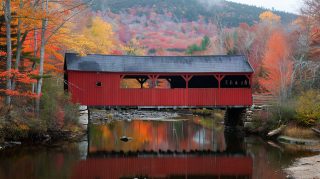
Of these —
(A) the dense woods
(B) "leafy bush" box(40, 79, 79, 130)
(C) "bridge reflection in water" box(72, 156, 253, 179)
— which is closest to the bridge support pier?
(A) the dense woods

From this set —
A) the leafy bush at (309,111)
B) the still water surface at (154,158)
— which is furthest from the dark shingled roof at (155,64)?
the leafy bush at (309,111)

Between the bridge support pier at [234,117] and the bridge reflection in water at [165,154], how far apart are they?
1.29 metres

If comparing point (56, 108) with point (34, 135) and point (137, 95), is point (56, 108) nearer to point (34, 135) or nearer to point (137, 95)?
point (34, 135)

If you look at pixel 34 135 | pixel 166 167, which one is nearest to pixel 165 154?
pixel 166 167

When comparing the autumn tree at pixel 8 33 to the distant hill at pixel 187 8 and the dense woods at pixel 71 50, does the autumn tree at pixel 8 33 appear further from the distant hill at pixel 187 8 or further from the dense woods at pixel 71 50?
the distant hill at pixel 187 8

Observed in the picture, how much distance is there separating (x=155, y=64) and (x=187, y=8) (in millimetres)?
111672

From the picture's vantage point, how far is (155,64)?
2783cm

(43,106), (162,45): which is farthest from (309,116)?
(162,45)

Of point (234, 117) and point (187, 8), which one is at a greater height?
point (187, 8)

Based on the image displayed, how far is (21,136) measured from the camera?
2097cm

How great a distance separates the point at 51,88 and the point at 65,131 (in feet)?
9.63

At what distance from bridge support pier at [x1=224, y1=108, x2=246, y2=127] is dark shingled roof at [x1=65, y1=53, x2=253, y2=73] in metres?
3.49

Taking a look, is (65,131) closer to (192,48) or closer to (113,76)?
(113,76)

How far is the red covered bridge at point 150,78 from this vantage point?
27.0 meters
